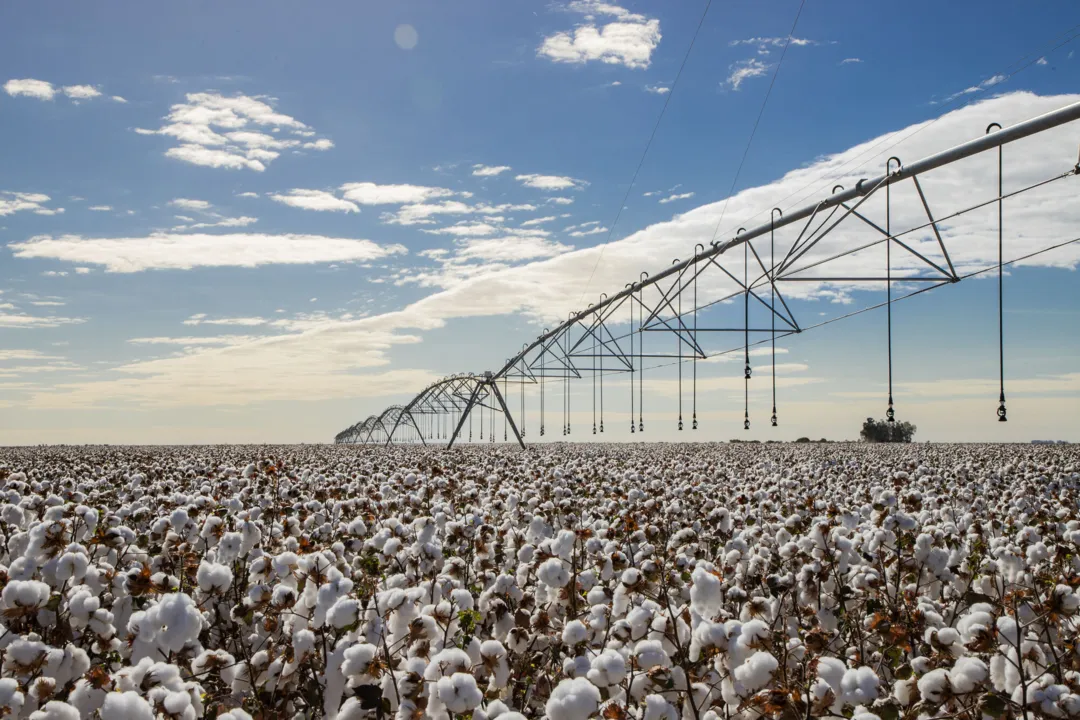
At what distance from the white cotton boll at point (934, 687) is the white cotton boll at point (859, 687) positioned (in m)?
0.26

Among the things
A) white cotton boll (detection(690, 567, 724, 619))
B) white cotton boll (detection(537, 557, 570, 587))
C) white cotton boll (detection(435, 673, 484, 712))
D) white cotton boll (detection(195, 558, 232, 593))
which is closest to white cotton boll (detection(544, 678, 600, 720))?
white cotton boll (detection(435, 673, 484, 712))

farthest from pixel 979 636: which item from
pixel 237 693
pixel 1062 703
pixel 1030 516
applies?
pixel 1030 516

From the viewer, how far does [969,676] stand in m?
3.92

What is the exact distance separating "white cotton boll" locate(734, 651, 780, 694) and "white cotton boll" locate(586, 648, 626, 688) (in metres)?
0.58

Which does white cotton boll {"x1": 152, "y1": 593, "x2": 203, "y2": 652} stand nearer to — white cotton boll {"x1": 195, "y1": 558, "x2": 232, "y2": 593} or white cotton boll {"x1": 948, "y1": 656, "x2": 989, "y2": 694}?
white cotton boll {"x1": 195, "y1": 558, "x2": 232, "y2": 593}

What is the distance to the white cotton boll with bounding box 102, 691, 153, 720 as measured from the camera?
3.44m

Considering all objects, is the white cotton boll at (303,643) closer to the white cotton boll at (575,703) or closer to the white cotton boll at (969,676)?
the white cotton boll at (575,703)

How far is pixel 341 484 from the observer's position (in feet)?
→ 53.1

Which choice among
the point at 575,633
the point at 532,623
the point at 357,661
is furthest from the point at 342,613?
the point at 532,623

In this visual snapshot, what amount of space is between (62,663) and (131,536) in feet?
10.5

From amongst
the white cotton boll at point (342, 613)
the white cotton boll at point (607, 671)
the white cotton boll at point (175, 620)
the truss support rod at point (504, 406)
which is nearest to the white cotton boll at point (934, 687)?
the white cotton boll at point (607, 671)

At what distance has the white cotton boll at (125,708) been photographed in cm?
344

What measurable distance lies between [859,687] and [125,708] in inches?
138

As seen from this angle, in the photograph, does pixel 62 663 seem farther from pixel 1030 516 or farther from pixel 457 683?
pixel 1030 516
